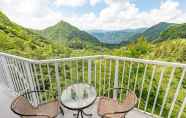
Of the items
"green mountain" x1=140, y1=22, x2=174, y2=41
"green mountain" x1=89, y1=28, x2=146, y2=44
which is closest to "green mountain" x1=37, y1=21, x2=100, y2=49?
"green mountain" x1=89, y1=28, x2=146, y2=44

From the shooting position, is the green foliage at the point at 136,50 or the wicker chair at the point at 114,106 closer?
the wicker chair at the point at 114,106

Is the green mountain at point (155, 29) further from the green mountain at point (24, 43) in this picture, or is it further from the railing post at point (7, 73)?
the railing post at point (7, 73)

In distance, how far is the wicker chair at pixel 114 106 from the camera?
2.10 metres

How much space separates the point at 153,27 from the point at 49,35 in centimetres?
661

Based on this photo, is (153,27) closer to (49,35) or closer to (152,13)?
(152,13)

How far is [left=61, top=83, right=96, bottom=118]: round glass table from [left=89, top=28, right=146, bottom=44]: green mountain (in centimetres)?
742

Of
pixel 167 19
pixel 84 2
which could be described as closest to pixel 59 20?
pixel 84 2

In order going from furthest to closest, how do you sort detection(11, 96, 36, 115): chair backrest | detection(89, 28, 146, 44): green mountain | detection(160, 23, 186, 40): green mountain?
detection(89, 28, 146, 44): green mountain
detection(160, 23, 186, 40): green mountain
detection(11, 96, 36, 115): chair backrest

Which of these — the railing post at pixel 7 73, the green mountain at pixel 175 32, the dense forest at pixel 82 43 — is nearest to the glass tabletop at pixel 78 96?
the railing post at pixel 7 73

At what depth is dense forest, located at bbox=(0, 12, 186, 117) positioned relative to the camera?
648 centimetres

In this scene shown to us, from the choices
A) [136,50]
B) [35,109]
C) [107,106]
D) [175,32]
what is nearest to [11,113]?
[35,109]

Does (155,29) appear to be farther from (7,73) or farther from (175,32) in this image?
(7,73)

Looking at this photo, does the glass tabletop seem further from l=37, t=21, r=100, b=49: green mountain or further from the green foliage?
l=37, t=21, r=100, b=49: green mountain

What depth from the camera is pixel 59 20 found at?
10.4 meters
